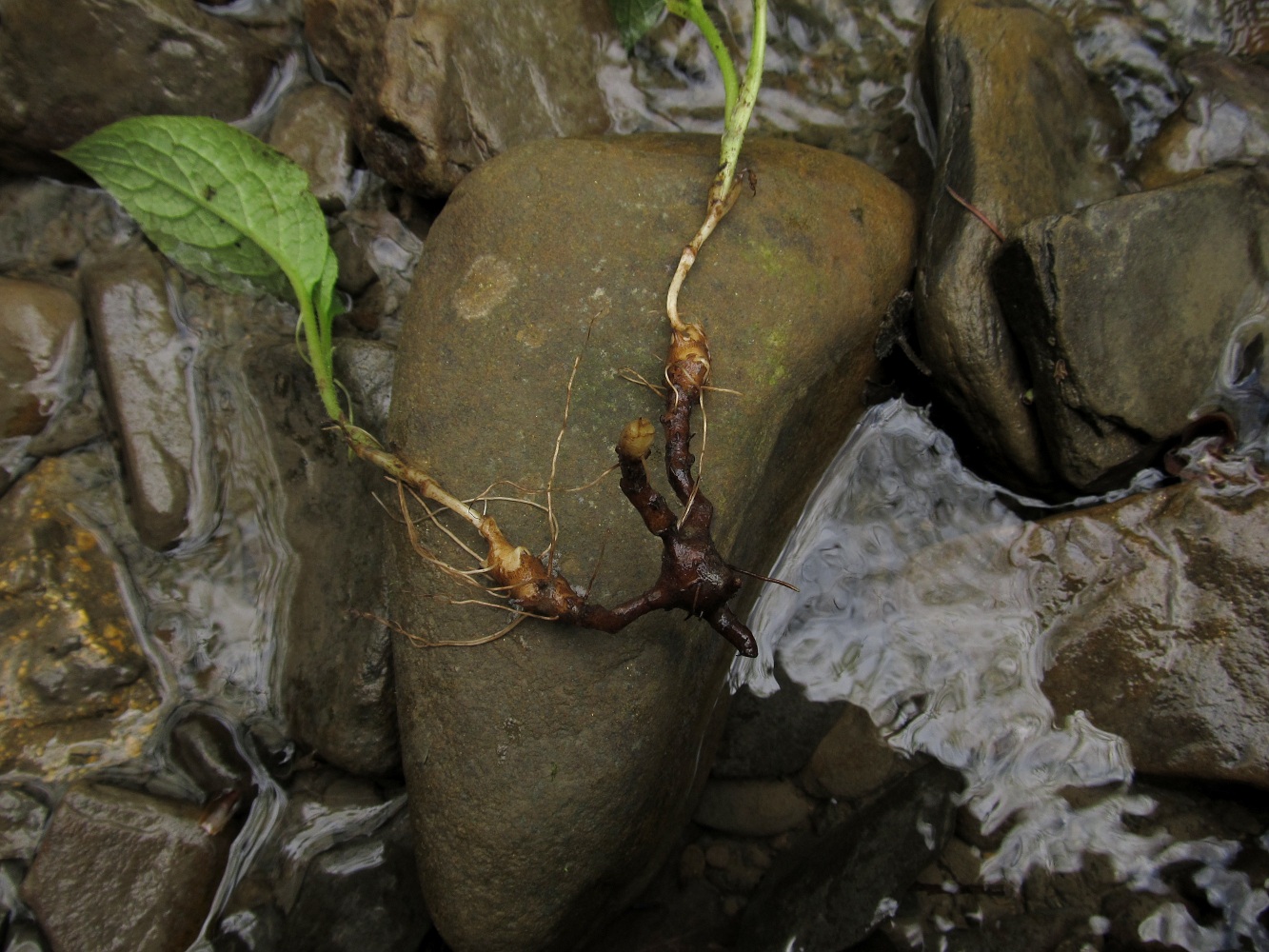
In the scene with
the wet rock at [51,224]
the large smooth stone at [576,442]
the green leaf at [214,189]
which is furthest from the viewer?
the wet rock at [51,224]

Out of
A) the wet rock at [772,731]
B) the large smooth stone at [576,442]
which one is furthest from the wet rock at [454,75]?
the wet rock at [772,731]

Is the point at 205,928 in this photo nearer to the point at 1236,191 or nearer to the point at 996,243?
the point at 996,243

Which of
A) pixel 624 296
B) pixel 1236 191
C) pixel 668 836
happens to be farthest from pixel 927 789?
pixel 1236 191

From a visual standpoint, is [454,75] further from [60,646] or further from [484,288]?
[60,646]

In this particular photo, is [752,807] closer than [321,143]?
Yes

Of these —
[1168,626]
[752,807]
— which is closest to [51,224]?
[752,807]

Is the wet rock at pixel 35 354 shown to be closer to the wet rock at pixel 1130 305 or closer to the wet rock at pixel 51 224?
the wet rock at pixel 51 224

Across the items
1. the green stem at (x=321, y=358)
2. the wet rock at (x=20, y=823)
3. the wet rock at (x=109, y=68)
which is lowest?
the wet rock at (x=20, y=823)
